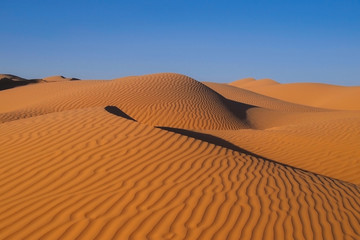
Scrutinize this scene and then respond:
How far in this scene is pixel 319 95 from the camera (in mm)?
43562

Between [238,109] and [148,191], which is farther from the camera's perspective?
[238,109]

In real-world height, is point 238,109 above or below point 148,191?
below

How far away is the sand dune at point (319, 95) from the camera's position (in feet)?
115

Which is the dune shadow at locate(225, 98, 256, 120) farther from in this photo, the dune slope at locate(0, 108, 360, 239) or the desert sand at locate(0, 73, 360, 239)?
the dune slope at locate(0, 108, 360, 239)

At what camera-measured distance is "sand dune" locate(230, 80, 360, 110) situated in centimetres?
3491

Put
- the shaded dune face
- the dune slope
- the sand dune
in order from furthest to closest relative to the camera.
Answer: the sand dune
the shaded dune face
the dune slope

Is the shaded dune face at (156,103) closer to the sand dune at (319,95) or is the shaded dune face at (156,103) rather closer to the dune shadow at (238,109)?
the dune shadow at (238,109)

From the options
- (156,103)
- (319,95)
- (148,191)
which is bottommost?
(319,95)

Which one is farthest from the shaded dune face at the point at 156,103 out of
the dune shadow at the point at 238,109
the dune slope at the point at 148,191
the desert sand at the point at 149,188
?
the dune slope at the point at 148,191

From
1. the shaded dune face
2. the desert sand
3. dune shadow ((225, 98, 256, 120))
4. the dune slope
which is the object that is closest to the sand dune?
dune shadow ((225, 98, 256, 120))

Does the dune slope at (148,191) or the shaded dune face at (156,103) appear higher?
the dune slope at (148,191)

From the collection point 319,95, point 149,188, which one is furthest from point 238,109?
point 319,95

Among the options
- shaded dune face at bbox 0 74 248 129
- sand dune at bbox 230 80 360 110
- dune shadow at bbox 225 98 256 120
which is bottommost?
sand dune at bbox 230 80 360 110

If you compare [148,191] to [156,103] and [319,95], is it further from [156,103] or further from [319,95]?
[319,95]
